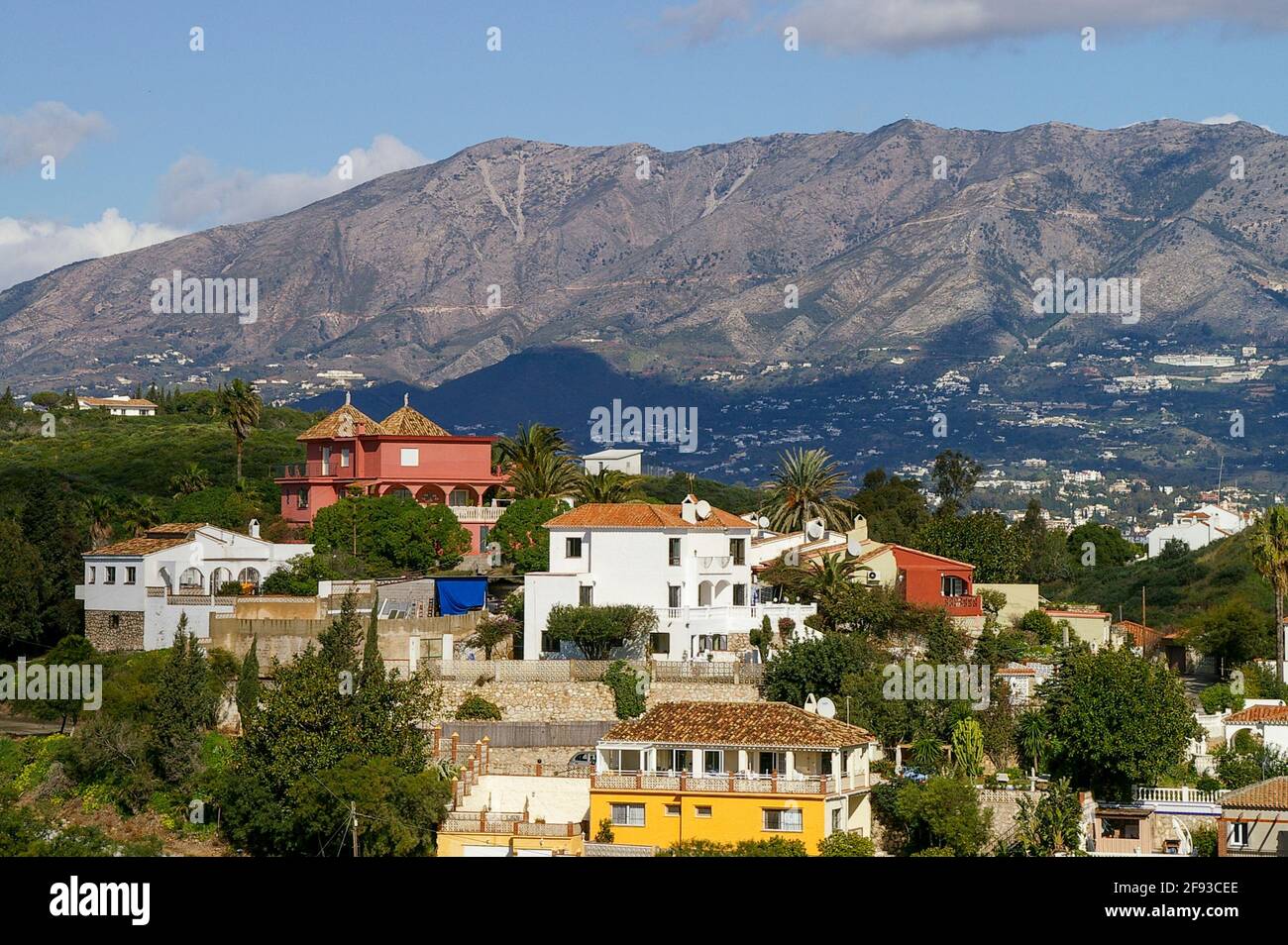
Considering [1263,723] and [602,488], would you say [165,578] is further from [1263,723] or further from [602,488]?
[1263,723]

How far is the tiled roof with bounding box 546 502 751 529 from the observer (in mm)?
65500

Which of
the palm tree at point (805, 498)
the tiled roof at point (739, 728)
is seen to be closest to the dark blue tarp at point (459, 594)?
the tiled roof at point (739, 728)

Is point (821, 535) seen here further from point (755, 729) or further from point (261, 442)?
point (261, 442)

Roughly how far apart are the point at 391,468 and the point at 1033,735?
106ft

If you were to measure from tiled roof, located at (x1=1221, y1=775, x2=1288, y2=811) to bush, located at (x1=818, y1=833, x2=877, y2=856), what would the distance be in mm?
9487

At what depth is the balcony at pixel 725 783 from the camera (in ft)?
165

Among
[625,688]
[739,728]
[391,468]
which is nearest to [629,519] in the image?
[625,688]

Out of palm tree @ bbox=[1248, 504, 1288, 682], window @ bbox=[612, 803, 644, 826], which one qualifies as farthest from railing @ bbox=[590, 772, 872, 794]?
palm tree @ bbox=[1248, 504, 1288, 682]

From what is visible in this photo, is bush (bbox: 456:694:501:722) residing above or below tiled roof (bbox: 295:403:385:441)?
below

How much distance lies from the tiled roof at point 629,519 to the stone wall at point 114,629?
46.2ft

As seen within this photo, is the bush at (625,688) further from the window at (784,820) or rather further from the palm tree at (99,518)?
the palm tree at (99,518)

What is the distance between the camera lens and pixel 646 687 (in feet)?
200
